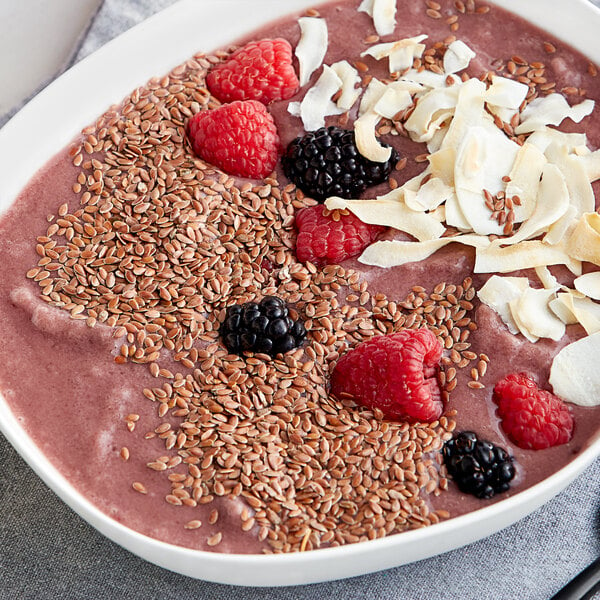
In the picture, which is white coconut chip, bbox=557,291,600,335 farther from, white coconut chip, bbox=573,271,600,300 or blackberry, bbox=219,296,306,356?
blackberry, bbox=219,296,306,356

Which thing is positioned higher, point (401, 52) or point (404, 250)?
point (401, 52)

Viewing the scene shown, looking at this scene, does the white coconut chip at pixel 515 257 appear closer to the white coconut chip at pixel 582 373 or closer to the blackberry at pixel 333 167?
the white coconut chip at pixel 582 373

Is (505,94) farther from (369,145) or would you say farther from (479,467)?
(479,467)

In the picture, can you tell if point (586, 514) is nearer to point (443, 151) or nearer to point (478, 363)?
point (478, 363)

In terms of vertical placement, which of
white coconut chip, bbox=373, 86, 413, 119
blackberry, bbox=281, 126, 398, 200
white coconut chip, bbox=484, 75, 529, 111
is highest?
white coconut chip, bbox=484, 75, 529, 111

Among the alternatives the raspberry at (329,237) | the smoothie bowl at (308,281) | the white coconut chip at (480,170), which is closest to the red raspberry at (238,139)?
the smoothie bowl at (308,281)

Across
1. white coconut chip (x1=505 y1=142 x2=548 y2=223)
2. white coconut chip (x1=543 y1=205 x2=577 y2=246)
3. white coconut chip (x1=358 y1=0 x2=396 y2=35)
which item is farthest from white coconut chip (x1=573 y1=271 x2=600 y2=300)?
white coconut chip (x1=358 y1=0 x2=396 y2=35)

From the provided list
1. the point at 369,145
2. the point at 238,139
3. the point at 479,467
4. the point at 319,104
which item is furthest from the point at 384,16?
the point at 479,467
